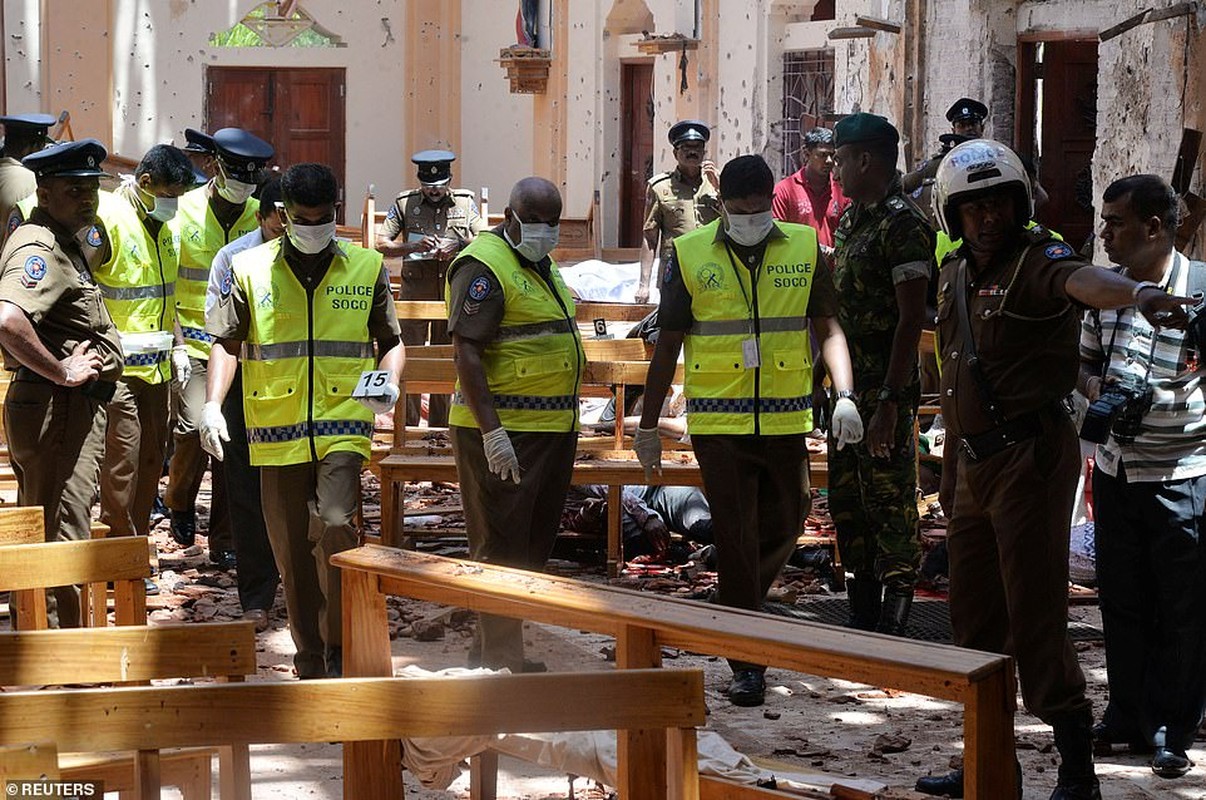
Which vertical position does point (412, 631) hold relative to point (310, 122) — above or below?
below

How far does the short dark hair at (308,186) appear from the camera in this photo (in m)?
6.75

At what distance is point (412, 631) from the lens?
8.02 meters

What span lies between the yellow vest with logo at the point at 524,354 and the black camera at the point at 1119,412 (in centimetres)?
189

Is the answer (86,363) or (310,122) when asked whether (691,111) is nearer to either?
(310,122)

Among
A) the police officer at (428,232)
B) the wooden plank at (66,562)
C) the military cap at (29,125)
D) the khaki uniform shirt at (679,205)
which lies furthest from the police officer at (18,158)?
the wooden plank at (66,562)

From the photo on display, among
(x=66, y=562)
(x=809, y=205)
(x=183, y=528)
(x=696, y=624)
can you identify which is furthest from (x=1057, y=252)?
(x=809, y=205)

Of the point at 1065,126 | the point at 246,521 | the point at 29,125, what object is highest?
the point at 1065,126

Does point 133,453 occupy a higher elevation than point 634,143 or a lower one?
lower

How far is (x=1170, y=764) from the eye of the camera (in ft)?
19.4

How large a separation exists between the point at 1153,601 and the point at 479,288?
2.50 m

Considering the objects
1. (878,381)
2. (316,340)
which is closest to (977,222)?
(878,381)

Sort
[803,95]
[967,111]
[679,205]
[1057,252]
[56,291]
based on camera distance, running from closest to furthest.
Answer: [1057,252], [56,291], [967,111], [679,205], [803,95]

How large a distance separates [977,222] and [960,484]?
0.76 metres

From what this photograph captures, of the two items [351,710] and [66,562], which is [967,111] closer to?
[66,562]
